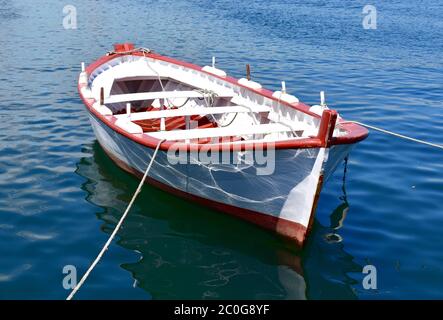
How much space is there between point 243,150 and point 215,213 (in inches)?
77.3

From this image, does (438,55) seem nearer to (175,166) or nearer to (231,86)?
(231,86)

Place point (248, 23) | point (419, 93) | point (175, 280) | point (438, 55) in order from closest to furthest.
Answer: point (175, 280), point (419, 93), point (438, 55), point (248, 23)

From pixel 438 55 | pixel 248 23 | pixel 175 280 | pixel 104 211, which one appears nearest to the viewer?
pixel 175 280

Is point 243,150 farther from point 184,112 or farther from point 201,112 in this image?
point 184,112

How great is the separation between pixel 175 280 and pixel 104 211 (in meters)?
2.73

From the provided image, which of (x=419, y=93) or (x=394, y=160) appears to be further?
(x=419, y=93)

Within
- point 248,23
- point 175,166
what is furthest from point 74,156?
point 248,23

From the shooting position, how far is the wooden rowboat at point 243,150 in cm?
819

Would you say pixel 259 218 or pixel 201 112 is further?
pixel 201 112

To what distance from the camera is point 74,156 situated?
1259cm

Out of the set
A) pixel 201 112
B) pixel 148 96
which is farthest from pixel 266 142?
pixel 148 96

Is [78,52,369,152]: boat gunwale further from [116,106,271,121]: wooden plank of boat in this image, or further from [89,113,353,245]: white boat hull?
[116,106,271,121]: wooden plank of boat

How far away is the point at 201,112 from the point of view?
10.9m
